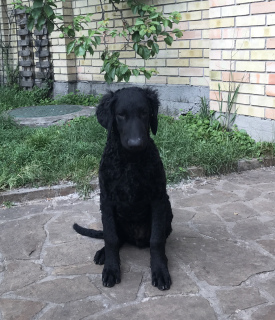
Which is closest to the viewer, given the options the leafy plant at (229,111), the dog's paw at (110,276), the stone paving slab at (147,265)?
the stone paving slab at (147,265)

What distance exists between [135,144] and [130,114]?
9.2 inches

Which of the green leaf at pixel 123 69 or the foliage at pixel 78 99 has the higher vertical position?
the green leaf at pixel 123 69

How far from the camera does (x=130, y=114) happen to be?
2.48 m

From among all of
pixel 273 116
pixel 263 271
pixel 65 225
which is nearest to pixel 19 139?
pixel 65 225

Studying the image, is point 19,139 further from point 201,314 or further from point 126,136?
point 201,314

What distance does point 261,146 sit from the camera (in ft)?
17.1

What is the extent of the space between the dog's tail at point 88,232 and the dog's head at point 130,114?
995mm

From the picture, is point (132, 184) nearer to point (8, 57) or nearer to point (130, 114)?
point (130, 114)

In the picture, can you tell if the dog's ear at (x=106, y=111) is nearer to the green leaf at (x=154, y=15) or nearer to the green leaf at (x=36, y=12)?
the green leaf at (x=36, y=12)

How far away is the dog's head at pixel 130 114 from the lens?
2.41 m

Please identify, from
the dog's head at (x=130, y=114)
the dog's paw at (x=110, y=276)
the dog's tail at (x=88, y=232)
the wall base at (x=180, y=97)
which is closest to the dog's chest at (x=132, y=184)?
the dog's head at (x=130, y=114)

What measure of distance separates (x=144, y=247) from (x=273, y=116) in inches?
120

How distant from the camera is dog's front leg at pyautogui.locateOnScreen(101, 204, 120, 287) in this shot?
260 cm

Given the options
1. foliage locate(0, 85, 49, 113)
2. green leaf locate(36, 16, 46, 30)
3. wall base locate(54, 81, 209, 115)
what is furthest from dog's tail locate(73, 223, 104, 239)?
foliage locate(0, 85, 49, 113)
